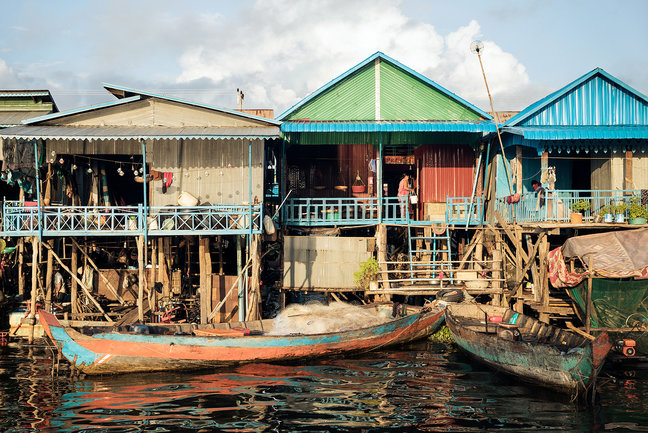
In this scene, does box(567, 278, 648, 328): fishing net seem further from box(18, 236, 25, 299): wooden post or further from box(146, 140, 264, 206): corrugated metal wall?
box(18, 236, 25, 299): wooden post

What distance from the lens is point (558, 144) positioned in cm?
1920

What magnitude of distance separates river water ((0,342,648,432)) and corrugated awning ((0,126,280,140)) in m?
6.39

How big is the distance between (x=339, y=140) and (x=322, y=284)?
16.7ft

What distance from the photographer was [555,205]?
1812cm

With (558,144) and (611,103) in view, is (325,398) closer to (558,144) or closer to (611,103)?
(558,144)

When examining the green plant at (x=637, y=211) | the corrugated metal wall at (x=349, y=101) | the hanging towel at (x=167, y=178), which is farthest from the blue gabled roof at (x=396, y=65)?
the green plant at (x=637, y=211)

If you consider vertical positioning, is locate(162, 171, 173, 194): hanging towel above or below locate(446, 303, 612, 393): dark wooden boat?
above

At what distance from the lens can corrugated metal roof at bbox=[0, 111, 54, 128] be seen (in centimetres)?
2142

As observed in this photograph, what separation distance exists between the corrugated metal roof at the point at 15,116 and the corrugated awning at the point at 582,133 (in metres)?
16.8

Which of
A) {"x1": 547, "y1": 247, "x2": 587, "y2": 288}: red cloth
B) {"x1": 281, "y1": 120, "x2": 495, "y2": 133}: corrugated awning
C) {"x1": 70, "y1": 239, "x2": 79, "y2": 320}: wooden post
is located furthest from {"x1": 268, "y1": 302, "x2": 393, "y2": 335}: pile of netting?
{"x1": 70, "y1": 239, "x2": 79, "y2": 320}: wooden post

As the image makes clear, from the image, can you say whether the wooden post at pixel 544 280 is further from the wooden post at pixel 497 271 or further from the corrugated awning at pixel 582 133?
the corrugated awning at pixel 582 133

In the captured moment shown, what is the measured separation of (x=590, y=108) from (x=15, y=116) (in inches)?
793

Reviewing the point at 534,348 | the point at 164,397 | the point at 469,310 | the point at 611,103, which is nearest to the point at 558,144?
the point at 611,103

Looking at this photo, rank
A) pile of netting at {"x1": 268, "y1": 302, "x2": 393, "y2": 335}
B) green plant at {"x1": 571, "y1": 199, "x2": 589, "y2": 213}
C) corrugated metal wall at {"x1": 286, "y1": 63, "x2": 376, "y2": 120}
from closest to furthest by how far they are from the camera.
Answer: pile of netting at {"x1": 268, "y1": 302, "x2": 393, "y2": 335}
green plant at {"x1": 571, "y1": 199, "x2": 589, "y2": 213}
corrugated metal wall at {"x1": 286, "y1": 63, "x2": 376, "y2": 120}
